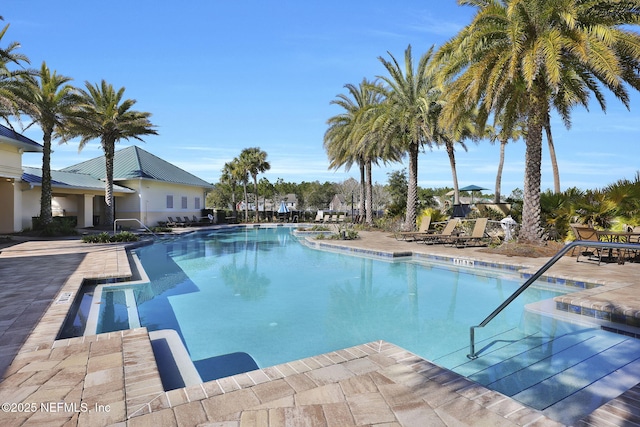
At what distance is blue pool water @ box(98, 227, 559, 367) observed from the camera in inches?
196

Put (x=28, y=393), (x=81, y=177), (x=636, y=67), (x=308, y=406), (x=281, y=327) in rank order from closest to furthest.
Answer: (x=308, y=406) → (x=28, y=393) → (x=281, y=327) → (x=636, y=67) → (x=81, y=177)

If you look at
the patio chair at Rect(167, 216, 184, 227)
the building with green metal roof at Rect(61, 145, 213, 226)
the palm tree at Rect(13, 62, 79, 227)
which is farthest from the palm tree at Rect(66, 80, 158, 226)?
the patio chair at Rect(167, 216, 184, 227)

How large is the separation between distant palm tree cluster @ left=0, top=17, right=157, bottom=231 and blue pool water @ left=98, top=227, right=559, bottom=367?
10.3 metres

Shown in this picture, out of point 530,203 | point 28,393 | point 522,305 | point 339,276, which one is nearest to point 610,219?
point 530,203

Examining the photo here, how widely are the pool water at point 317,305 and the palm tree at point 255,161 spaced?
78.1 feet

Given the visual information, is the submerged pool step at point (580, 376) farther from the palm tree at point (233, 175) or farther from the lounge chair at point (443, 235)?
the palm tree at point (233, 175)

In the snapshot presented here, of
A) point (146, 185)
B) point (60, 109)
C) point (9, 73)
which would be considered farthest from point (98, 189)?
point (9, 73)

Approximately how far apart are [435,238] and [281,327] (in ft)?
33.4

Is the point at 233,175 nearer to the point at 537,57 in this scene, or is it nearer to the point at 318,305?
the point at 537,57

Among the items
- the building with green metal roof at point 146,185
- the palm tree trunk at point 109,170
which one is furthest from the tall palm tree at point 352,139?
the palm tree trunk at point 109,170

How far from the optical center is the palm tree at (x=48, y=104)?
16.5m

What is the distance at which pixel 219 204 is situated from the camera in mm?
61812

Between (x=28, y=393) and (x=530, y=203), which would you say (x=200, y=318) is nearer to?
(x=28, y=393)

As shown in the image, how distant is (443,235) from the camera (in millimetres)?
13773
